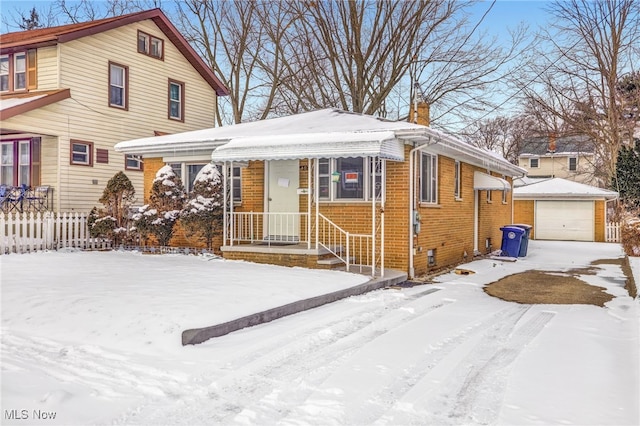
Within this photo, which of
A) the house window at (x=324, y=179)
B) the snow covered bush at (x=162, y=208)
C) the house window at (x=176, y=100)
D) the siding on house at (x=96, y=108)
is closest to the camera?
the house window at (x=324, y=179)

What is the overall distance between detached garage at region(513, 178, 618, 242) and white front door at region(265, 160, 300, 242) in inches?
711

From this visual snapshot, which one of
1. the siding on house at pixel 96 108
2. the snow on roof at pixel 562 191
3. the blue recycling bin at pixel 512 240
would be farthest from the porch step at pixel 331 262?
the snow on roof at pixel 562 191

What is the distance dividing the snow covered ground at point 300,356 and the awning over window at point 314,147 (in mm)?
2592

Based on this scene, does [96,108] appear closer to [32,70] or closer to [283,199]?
[32,70]

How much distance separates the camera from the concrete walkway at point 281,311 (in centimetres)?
575

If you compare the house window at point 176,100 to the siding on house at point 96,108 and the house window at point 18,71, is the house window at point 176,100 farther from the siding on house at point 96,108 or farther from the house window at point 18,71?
the house window at point 18,71

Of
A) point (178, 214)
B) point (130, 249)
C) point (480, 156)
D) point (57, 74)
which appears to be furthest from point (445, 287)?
point (57, 74)

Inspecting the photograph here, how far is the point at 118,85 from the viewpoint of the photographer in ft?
60.9

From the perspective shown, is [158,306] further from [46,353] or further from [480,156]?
[480,156]

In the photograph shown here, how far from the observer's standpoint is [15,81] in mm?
17000

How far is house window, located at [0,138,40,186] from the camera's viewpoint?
16672 millimetres

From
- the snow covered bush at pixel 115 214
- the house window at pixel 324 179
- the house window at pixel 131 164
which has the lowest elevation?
the snow covered bush at pixel 115 214

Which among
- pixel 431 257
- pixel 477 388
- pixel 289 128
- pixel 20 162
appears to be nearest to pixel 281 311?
pixel 477 388

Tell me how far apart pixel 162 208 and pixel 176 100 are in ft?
31.9
